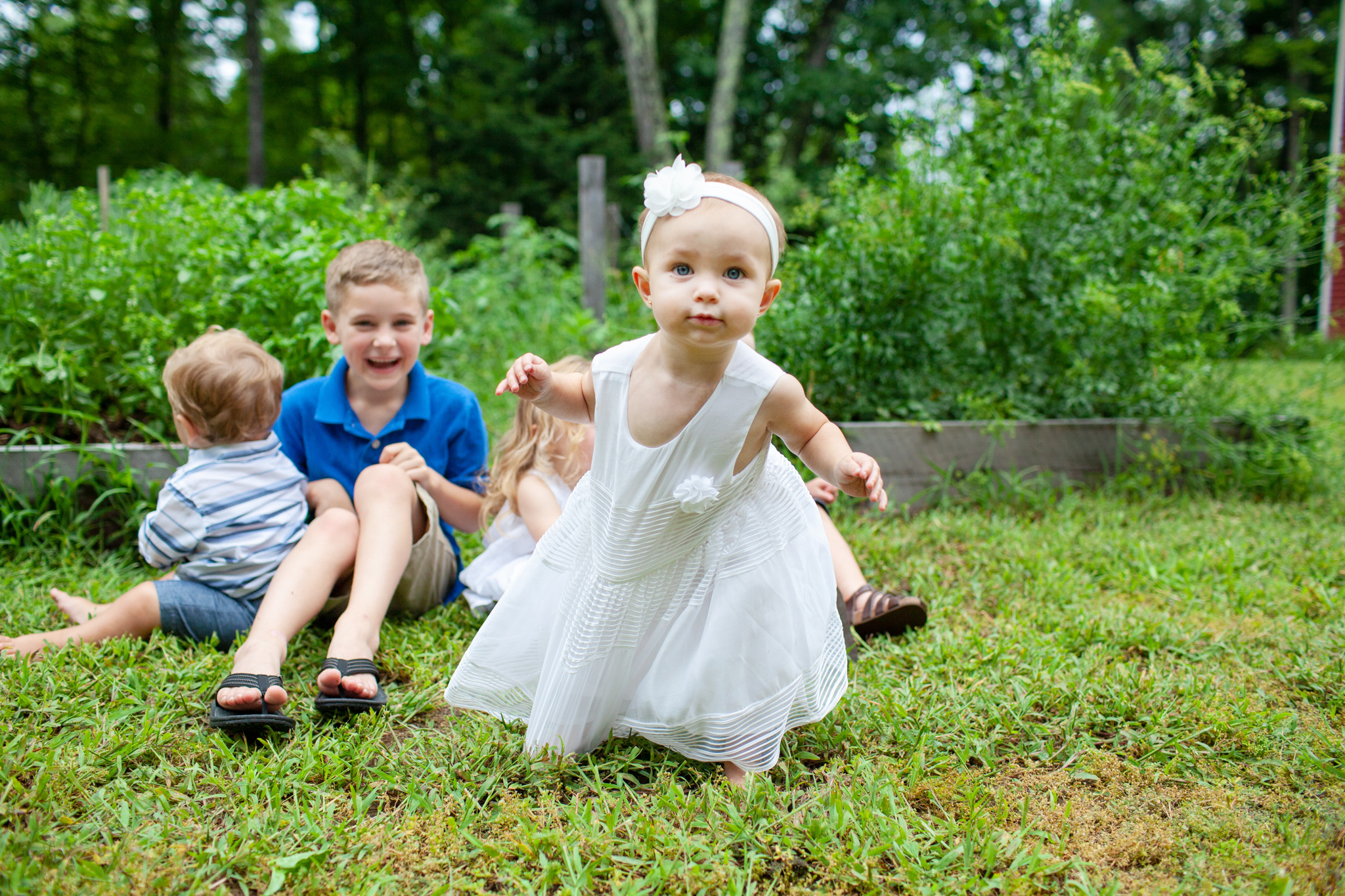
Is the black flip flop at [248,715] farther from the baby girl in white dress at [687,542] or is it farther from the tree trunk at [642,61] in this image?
the tree trunk at [642,61]

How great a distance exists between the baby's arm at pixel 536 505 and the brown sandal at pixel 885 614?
90cm

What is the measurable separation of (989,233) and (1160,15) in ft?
59.2

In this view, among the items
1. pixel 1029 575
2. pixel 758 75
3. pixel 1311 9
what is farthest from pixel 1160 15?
pixel 1029 575

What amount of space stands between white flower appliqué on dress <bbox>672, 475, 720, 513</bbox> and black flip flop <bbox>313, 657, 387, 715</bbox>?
905 millimetres

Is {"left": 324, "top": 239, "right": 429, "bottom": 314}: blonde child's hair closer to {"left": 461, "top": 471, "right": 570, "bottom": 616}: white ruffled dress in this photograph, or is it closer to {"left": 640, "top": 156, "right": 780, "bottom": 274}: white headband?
{"left": 461, "top": 471, "right": 570, "bottom": 616}: white ruffled dress

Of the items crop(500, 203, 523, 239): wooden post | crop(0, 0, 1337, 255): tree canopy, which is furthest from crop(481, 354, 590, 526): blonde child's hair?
crop(0, 0, 1337, 255): tree canopy

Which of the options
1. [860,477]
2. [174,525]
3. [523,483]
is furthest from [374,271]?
[860,477]

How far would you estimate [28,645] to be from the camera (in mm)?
2119

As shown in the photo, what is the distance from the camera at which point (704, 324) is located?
1395 millimetres

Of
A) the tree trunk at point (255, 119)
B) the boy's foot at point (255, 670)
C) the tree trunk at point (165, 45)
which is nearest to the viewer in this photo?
the boy's foot at point (255, 670)

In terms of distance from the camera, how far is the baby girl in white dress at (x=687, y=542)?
1420 millimetres

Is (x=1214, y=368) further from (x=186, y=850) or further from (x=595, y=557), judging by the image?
(x=186, y=850)

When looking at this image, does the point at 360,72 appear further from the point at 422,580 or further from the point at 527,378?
the point at 527,378

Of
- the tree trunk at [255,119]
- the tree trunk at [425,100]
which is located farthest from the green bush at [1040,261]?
the tree trunk at [425,100]
